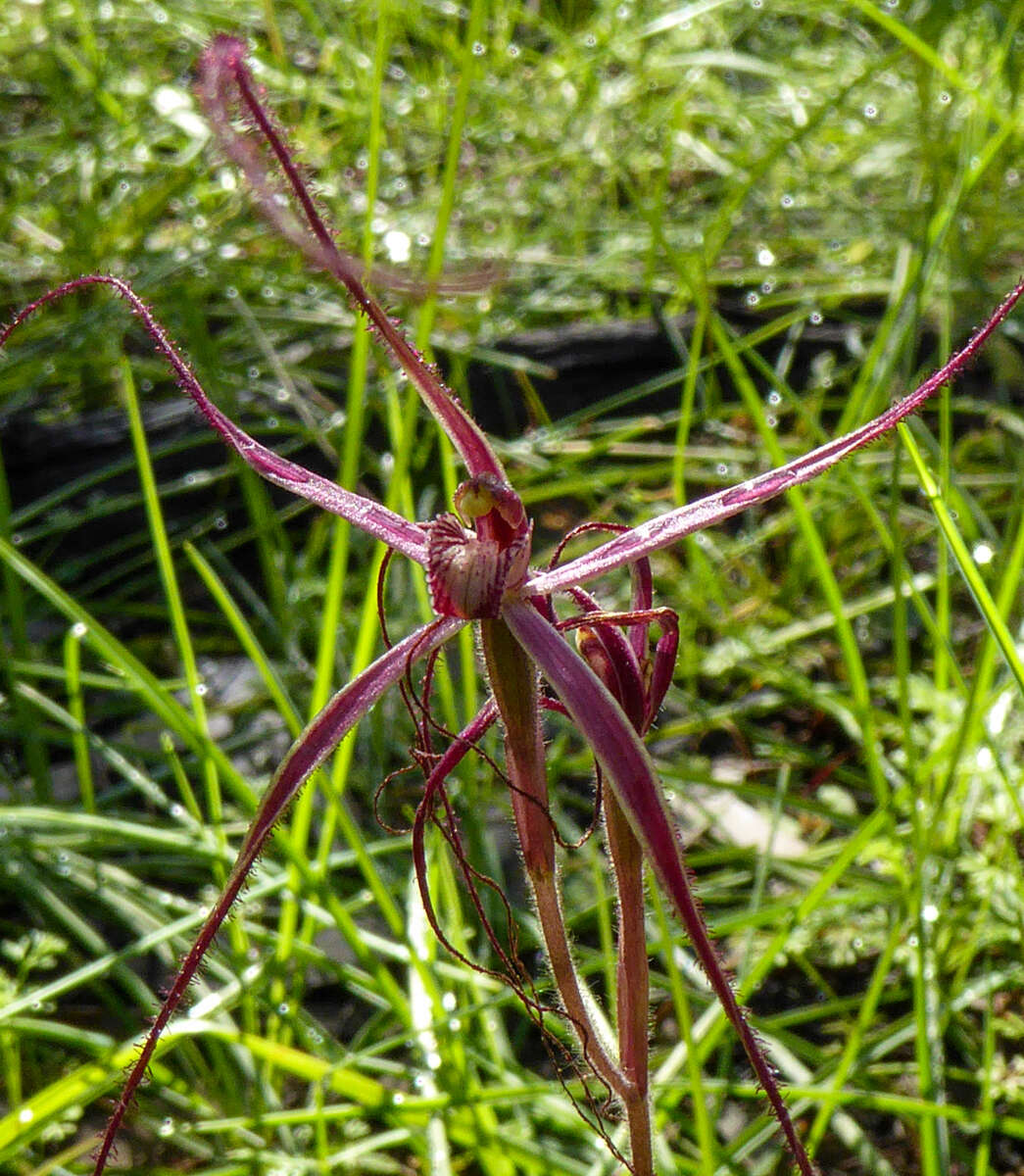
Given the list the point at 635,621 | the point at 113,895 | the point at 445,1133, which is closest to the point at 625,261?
the point at 113,895

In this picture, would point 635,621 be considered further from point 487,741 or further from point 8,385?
point 8,385

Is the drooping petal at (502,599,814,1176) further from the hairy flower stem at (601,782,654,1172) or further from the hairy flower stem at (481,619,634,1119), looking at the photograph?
the hairy flower stem at (601,782,654,1172)

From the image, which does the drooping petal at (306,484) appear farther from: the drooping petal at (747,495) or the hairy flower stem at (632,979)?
the hairy flower stem at (632,979)

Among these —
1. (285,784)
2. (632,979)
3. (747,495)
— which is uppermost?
(747,495)

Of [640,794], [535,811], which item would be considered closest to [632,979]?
[535,811]

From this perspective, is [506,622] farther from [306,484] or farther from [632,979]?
[632,979]

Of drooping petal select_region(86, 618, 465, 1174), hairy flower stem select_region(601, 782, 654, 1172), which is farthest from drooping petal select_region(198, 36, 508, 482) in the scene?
hairy flower stem select_region(601, 782, 654, 1172)
